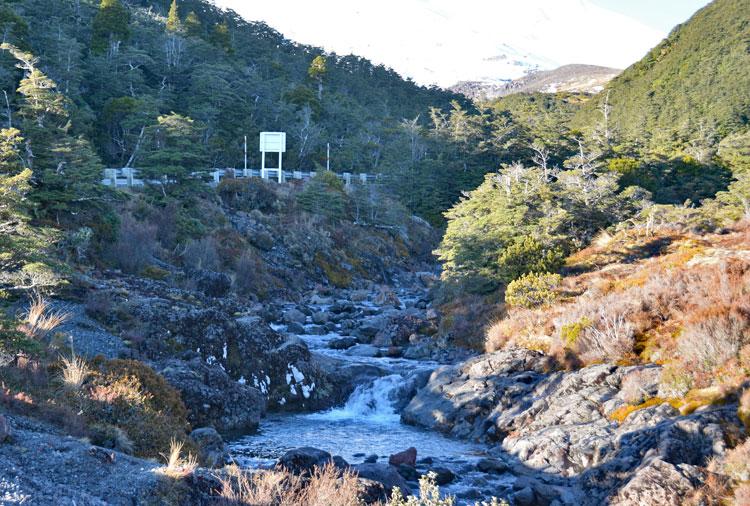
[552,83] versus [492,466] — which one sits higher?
[552,83]

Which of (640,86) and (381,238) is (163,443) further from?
(640,86)

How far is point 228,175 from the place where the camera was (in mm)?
44812

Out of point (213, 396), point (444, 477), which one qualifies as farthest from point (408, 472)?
point (213, 396)

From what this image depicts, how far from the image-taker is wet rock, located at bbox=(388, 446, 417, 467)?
13017mm

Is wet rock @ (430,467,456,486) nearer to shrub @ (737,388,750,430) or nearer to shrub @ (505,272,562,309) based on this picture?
shrub @ (737,388,750,430)

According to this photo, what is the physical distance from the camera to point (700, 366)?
41.5 ft

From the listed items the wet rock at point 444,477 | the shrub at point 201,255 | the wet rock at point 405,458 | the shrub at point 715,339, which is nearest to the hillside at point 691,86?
the shrub at point 201,255

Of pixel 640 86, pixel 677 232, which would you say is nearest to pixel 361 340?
pixel 677 232

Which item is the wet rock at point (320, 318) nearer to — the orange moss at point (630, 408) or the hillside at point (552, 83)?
the orange moss at point (630, 408)

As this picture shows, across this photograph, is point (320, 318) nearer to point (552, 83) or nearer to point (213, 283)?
point (213, 283)

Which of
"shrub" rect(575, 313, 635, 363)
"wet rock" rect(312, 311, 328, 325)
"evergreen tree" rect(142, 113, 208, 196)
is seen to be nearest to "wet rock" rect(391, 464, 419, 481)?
"shrub" rect(575, 313, 635, 363)

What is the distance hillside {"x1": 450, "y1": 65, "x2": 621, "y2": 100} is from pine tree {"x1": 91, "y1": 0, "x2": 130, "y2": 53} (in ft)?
359

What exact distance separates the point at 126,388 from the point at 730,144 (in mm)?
42866

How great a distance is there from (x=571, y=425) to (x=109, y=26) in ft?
168
